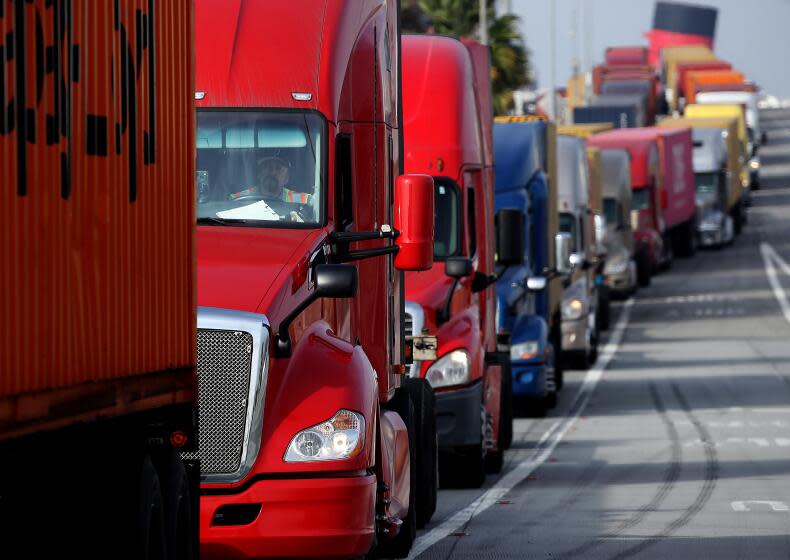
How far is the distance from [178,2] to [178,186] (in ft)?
2.33

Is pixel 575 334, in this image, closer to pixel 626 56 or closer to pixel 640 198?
pixel 640 198

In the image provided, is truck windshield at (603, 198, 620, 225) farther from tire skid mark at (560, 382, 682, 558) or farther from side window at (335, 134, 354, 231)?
side window at (335, 134, 354, 231)

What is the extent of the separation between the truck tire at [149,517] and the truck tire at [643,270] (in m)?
43.3

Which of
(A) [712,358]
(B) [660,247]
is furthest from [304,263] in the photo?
(B) [660,247]

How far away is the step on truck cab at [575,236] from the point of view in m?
28.9

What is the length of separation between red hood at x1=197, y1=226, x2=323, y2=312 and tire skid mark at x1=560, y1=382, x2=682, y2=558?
3093 mm

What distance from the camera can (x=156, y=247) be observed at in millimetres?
7648

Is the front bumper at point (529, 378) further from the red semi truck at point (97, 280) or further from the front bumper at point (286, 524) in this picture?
the red semi truck at point (97, 280)

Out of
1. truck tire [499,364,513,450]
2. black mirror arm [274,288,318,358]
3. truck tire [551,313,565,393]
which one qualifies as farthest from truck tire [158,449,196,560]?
truck tire [551,313,565,393]

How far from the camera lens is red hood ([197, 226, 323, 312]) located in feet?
31.6

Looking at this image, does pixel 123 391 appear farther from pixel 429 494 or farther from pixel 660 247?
pixel 660 247

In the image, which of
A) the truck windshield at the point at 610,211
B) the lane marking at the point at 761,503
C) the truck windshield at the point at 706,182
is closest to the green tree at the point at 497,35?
the truck windshield at the point at 706,182

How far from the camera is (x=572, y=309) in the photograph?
2928 cm

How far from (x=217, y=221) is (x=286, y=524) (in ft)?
5.85
